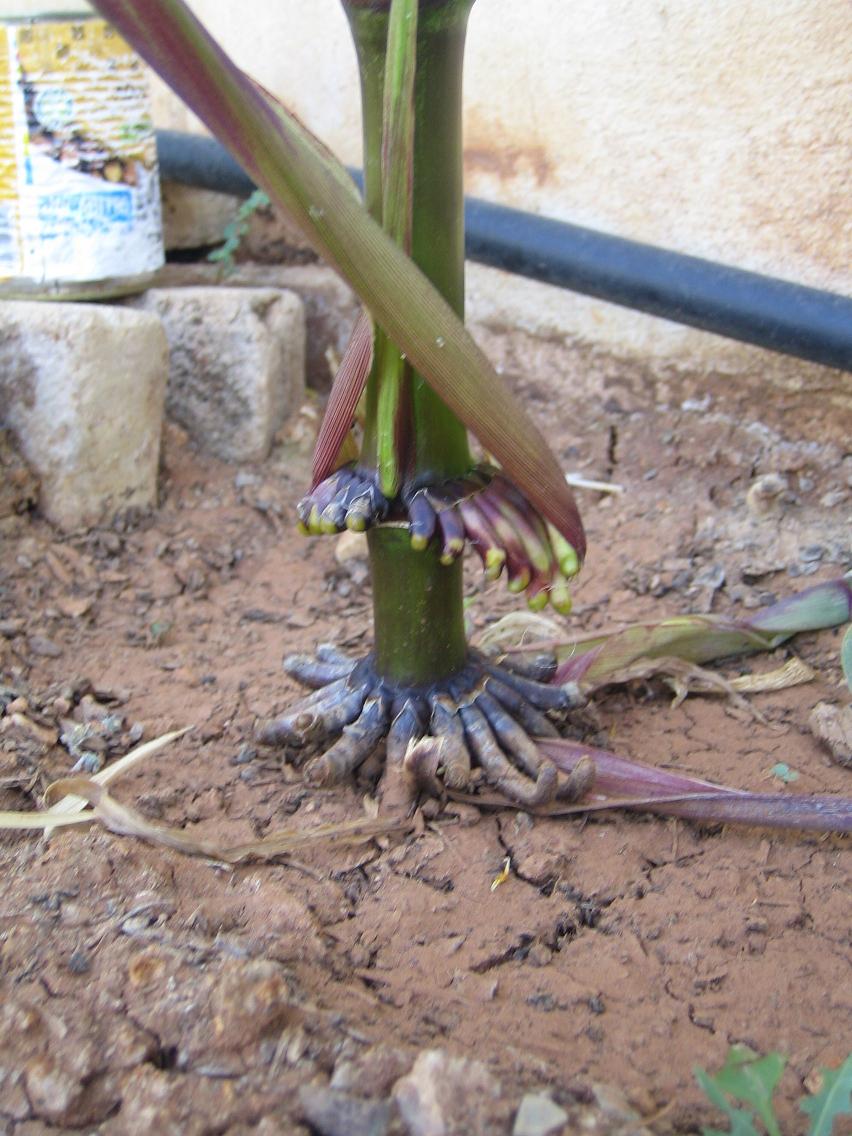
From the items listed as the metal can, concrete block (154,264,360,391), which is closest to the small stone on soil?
the metal can

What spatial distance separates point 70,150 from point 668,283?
88 cm

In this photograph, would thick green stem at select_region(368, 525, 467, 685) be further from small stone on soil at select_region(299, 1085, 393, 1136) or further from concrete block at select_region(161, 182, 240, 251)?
concrete block at select_region(161, 182, 240, 251)

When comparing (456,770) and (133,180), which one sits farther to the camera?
(133,180)

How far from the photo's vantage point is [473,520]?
1.03m

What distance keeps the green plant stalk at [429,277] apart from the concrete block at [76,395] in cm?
69

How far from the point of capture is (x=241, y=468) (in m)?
1.91

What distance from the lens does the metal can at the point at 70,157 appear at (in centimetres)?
171

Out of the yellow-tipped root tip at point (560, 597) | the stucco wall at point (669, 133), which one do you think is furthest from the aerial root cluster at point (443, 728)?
the stucco wall at point (669, 133)

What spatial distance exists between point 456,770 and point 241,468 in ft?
3.05

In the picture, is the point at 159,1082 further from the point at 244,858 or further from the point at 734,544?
the point at 734,544

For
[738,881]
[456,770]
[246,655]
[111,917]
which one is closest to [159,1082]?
[111,917]

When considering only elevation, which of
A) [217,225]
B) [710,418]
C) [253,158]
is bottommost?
[710,418]

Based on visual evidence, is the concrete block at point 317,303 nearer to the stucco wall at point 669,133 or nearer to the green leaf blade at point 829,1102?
the stucco wall at point 669,133

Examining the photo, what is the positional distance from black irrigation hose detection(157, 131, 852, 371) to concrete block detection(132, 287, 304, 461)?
1.21 feet
